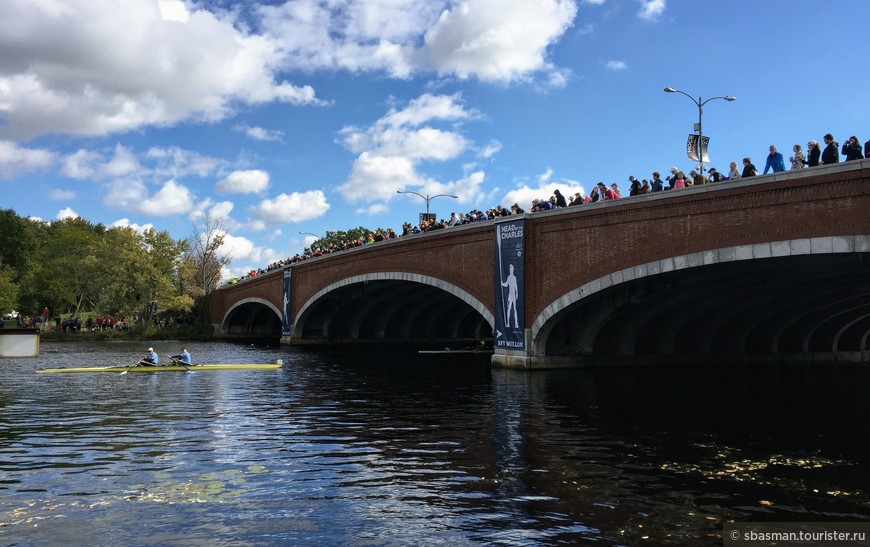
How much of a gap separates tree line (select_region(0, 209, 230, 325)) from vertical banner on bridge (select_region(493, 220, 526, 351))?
4543cm

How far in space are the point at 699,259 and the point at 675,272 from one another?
2569 millimetres

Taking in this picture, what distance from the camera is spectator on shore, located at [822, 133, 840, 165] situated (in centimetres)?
2062

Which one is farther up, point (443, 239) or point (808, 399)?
point (443, 239)

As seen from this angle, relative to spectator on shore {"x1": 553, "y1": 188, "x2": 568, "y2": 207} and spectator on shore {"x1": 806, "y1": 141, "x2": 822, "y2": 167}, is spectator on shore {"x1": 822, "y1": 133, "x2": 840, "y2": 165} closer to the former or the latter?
spectator on shore {"x1": 806, "y1": 141, "x2": 822, "y2": 167}

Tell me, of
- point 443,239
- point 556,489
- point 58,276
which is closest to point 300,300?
point 443,239

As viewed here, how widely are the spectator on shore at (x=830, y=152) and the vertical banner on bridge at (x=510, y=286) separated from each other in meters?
12.6

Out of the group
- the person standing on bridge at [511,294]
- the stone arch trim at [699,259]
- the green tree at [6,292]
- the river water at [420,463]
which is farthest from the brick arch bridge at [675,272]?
the green tree at [6,292]

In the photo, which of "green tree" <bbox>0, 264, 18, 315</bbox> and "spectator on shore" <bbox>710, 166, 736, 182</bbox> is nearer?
"spectator on shore" <bbox>710, 166, 736, 182</bbox>

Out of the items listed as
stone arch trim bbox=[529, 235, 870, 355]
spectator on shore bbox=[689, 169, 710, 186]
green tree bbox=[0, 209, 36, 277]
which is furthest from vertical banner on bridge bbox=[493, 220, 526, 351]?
green tree bbox=[0, 209, 36, 277]

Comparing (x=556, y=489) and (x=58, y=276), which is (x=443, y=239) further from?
(x=58, y=276)

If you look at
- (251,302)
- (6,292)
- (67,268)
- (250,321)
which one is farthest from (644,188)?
(67,268)

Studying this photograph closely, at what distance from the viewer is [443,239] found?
36.8 metres

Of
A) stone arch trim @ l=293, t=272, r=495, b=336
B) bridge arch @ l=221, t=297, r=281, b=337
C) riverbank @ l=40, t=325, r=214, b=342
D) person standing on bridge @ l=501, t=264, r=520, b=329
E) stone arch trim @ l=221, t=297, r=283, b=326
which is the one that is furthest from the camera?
bridge arch @ l=221, t=297, r=281, b=337

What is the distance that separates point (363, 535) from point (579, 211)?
21.5m
